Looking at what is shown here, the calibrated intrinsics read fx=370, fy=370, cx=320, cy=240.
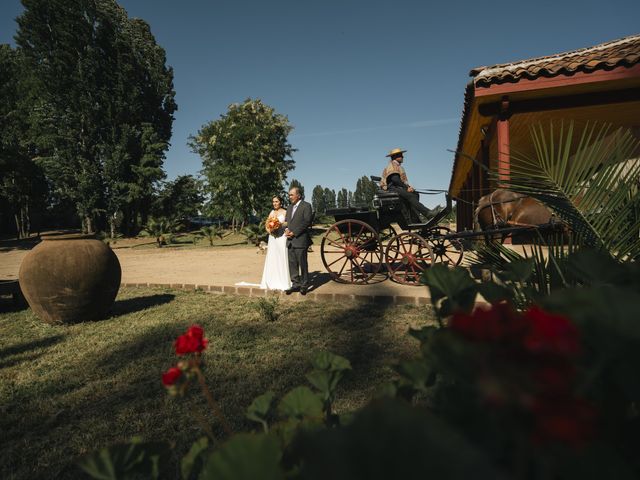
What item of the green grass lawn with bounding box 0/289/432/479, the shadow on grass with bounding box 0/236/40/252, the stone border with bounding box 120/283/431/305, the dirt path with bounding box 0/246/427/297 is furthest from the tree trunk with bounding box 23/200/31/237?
the green grass lawn with bounding box 0/289/432/479

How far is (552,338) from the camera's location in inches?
11.2

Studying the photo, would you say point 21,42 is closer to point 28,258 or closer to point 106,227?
point 106,227

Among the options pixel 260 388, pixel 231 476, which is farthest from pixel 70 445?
pixel 231 476

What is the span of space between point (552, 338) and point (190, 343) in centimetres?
90

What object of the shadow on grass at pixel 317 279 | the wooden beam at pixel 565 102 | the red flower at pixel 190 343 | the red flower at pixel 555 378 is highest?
the wooden beam at pixel 565 102

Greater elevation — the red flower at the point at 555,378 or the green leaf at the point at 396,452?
the red flower at the point at 555,378

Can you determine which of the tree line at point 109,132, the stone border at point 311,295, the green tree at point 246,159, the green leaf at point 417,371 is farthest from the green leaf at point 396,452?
the green tree at point 246,159

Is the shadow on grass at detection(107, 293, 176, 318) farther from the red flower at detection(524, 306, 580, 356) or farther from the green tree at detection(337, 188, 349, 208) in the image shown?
the green tree at detection(337, 188, 349, 208)

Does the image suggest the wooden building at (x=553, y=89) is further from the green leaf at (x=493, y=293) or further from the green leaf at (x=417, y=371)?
the green leaf at (x=417, y=371)

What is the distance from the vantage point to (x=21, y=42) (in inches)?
1003

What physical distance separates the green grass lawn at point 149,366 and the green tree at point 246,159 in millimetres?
24376

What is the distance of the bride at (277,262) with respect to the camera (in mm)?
7020

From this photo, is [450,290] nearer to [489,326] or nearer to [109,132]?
[489,326]

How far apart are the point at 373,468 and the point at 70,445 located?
291 cm
